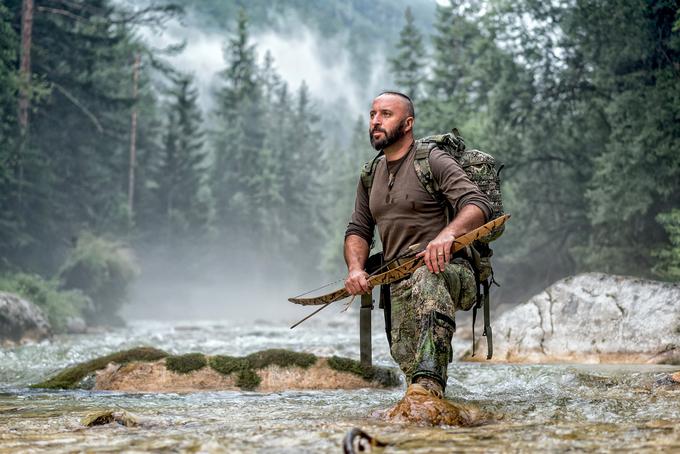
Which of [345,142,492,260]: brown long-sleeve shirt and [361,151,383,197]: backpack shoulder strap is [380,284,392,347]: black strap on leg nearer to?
[345,142,492,260]: brown long-sleeve shirt

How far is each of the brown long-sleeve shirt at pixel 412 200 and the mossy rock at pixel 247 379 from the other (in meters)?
3.12

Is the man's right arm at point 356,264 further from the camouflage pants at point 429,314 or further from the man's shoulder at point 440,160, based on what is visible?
the man's shoulder at point 440,160

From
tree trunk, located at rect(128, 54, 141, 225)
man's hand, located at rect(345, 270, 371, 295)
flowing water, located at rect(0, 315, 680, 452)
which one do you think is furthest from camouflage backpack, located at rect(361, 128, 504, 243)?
tree trunk, located at rect(128, 54, 141, 225)

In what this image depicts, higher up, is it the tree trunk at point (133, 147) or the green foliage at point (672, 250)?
the tree trunk at point (133, 147)

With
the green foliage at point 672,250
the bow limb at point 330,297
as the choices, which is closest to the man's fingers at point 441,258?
the bow limb at point 330,297

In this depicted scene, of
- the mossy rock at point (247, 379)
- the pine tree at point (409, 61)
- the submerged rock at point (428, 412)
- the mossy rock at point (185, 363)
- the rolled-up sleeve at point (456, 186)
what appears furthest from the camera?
the pine tree at point (409, 61)

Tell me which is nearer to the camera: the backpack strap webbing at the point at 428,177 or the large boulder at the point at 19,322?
the backpack strap webbing at the point at 428,177

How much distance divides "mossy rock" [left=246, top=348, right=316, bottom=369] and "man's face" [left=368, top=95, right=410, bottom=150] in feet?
12.4

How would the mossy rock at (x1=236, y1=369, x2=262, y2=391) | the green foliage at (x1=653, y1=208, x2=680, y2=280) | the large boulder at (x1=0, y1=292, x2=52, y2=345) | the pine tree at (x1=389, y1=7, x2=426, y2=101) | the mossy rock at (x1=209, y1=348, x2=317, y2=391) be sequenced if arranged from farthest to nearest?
the pine tree at (x1=389, y1=7, x2=426, y2=101) → the large boulder at (x1=0, y1=292, x2=52, y2=345) → the green foliage at (x1=653, y1=208, x2=680, y2=280) → the mossy rock at (x1=209, y1=348, x2=317, y2=391) → the mossy rock at (x1=236, y1=369, x2=262, y2=391)

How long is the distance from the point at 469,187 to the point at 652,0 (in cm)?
1982

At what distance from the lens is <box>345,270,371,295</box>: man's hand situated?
5.63 m

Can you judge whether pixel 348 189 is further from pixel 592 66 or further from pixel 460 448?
pixel 460 448

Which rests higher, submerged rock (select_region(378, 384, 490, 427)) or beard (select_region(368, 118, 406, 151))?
beard (select_region(368, 118, 406, 151))

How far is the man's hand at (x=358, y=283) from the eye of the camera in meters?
5.63
